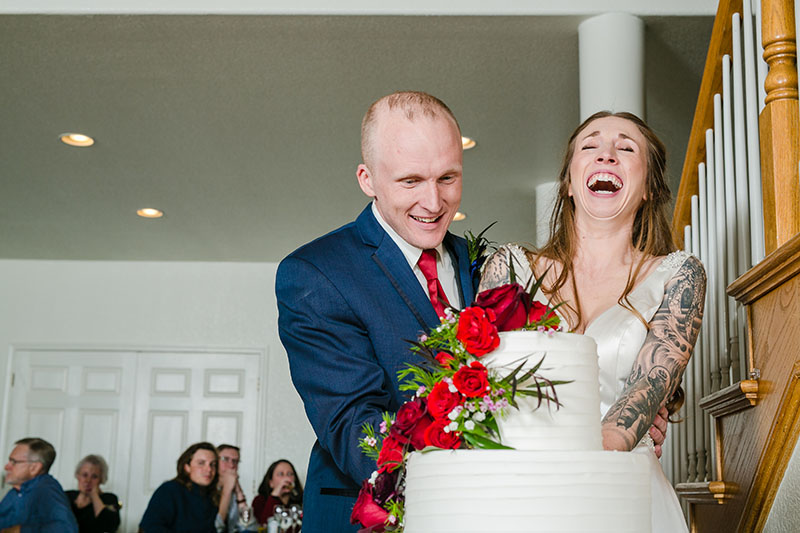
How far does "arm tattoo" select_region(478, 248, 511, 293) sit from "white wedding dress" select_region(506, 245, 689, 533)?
210 millimetres

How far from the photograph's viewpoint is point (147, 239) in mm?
8367

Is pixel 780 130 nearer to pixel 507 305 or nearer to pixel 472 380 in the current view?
pixel 507 305

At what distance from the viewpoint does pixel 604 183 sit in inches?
82.0

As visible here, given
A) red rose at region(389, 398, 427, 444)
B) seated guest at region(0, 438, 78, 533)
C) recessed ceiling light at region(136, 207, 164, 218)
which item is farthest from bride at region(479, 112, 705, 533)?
recessed ceiling light at region(136, 207, 164, 218)

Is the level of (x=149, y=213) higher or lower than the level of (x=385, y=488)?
higher

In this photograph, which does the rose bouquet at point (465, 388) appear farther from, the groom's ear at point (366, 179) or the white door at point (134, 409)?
the white door at point (134, 409)

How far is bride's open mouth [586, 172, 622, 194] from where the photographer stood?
78.9 inches

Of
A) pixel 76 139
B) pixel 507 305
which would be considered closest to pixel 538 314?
pixel 507 305

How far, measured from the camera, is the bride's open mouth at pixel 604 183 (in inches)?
78.9

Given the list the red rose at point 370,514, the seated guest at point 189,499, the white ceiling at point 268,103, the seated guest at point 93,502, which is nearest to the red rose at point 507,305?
the red rose at point 370,514

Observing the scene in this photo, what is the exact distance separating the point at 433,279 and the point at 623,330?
Result: 42 centimetres

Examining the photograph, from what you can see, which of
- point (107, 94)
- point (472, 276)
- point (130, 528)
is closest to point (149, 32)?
point (107, 94)

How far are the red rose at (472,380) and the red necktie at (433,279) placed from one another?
27.6 inches

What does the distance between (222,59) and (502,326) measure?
12.5 ft
